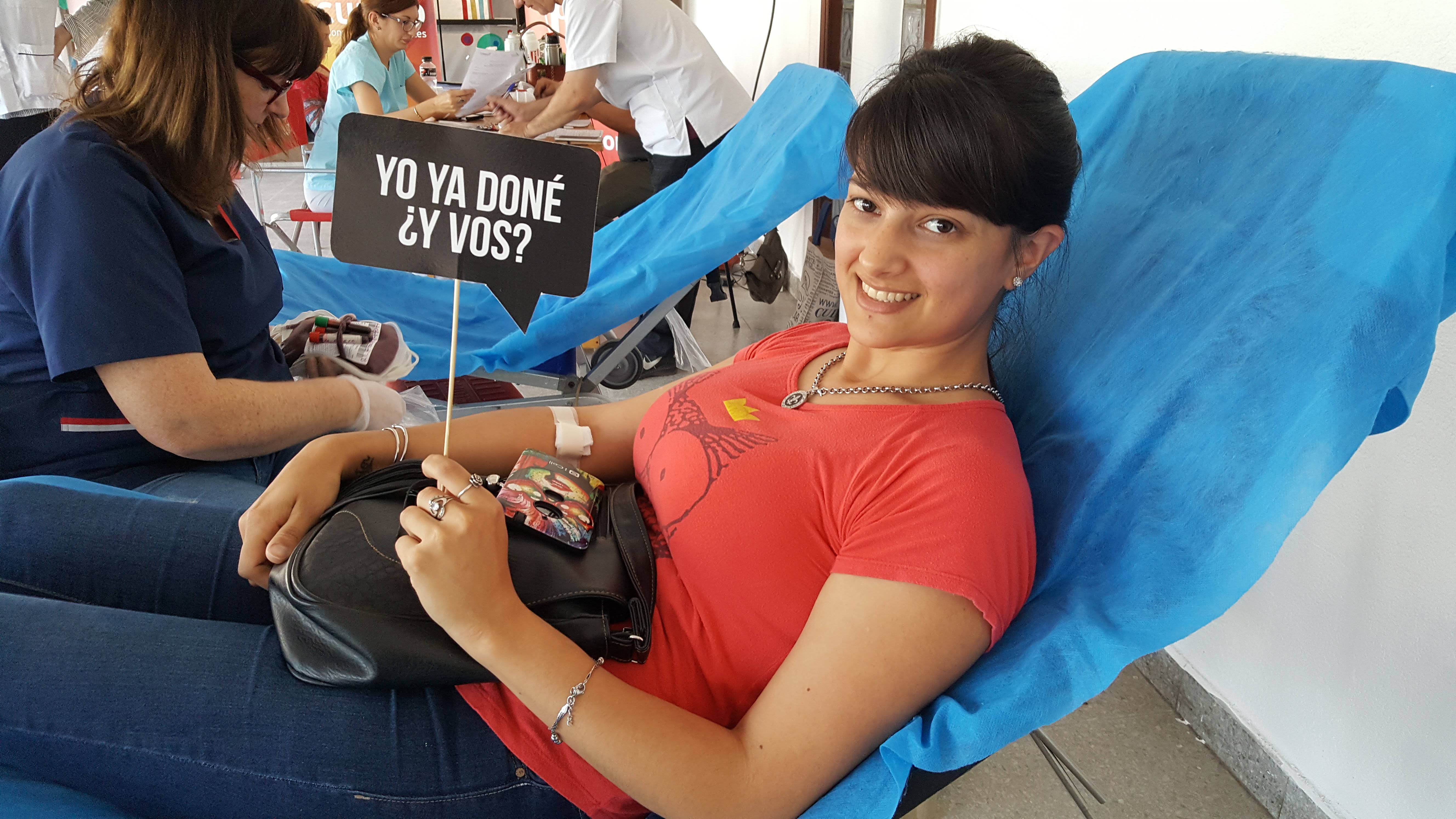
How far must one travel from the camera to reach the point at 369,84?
3824 millimetres

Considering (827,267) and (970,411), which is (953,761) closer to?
(970,411)

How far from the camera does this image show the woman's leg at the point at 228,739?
821mm

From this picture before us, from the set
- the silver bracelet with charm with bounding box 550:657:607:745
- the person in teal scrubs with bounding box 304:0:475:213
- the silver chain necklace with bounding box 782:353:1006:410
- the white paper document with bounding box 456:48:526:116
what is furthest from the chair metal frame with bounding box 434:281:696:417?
the person in teal scrubs with bounding box 304:0:475:213

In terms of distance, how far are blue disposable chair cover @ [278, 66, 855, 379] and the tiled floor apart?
1082mm

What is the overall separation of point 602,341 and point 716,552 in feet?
6.70

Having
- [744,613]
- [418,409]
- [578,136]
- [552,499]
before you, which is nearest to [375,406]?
[418,409]

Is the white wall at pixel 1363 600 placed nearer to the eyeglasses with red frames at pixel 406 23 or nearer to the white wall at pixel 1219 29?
the white wall at pixel 1219 29

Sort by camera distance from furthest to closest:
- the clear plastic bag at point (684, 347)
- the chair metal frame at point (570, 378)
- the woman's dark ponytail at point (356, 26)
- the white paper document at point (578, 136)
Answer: the white paper document at point (578, 136), the woman's dark ponytail at point (356, 26), the clear plastic bag at point (684, 347), the chair metal frame at point (570, 378)

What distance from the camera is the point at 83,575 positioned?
3.38ft

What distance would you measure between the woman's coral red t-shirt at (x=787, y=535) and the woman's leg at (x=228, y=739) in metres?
0.05

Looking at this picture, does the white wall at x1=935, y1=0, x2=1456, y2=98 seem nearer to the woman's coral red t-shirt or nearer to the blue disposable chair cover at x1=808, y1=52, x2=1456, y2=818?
the blue disposable chair cover at x1=808, y1=52, x2=1456, y2=818

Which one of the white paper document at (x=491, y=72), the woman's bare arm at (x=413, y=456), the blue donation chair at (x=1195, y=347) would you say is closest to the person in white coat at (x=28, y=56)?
the white paper document at (x=491, y=72)

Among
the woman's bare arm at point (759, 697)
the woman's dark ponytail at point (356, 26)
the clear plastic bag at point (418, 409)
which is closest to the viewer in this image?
the woman's bare arm at point (759, 697)

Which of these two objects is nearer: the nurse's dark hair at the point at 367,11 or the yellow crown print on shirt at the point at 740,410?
the yellow crown print on shirt at the point at 740,410
